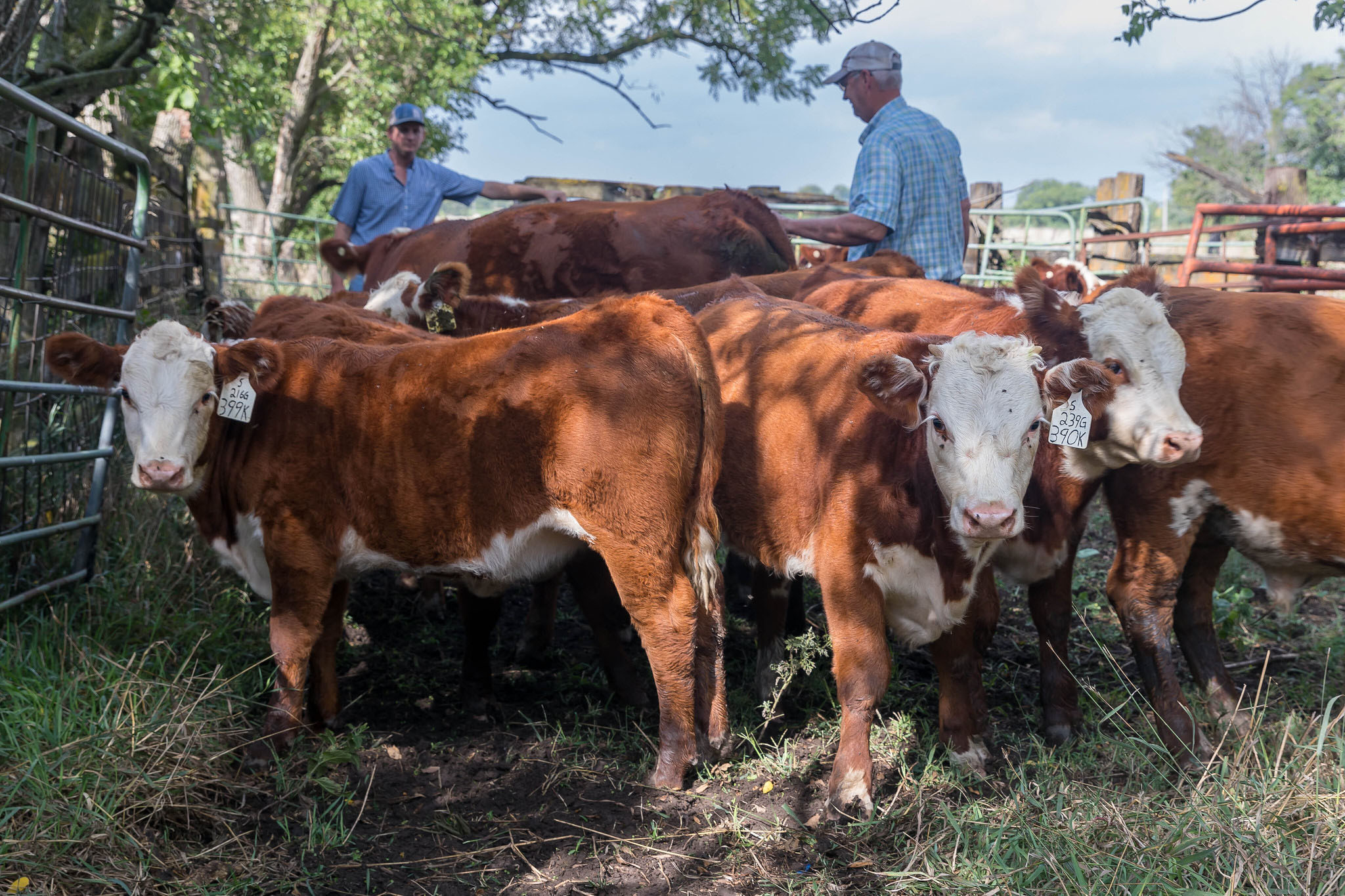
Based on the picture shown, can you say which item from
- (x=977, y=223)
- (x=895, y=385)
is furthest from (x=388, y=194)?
(x=977, y=223)

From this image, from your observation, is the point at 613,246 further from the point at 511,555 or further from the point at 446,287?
the point at 511,555

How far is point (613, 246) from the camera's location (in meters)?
6.95

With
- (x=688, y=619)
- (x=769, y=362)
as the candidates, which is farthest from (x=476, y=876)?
(x=769, y=362)

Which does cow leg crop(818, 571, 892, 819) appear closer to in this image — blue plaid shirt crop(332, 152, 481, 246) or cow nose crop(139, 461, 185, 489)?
cow nose crop(139, 461, 185, 489)

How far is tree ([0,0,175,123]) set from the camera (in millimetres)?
Result: 5898

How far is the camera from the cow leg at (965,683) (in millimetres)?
4168

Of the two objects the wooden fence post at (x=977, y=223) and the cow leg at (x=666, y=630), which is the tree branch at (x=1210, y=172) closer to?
the wooden fence post at (x=977, y=223)

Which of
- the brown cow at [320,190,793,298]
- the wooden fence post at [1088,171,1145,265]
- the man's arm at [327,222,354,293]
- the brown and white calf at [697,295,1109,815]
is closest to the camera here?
the brown and white calf at [697,295,1109,815]

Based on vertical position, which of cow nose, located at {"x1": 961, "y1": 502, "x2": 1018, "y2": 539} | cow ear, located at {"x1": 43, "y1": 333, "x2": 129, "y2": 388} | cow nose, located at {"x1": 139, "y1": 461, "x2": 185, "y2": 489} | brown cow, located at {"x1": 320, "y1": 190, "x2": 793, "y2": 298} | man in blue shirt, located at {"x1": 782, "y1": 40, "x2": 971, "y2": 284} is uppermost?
man in blue shirt, located at {"x1": 782, "y1": 40, "x2": 971, "y2": 284}

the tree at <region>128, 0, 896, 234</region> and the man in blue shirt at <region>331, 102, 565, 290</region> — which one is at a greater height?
the tree at <region>128, 0, 896, 234</region>

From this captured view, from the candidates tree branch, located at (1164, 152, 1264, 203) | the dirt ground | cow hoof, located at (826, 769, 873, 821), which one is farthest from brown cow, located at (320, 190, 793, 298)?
tree branch, located at (1164, 152, 1264, 203)

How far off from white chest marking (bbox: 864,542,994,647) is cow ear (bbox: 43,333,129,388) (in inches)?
126

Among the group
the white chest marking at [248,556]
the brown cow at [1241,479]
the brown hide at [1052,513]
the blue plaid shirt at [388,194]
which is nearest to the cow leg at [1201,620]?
the brown cow at [1241,479]

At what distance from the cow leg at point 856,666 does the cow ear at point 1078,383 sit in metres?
1.02
